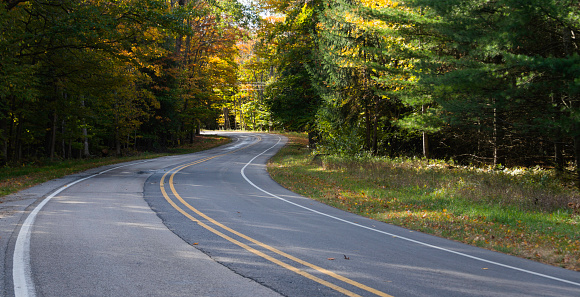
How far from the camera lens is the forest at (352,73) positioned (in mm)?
12560

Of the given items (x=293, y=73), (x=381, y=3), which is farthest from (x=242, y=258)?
(x=293, y=73)

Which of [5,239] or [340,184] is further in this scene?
[340,184]

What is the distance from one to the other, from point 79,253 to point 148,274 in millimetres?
1606

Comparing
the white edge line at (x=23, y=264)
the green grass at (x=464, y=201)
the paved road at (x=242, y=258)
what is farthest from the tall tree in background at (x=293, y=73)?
the white edge line at (x=23, y=264)

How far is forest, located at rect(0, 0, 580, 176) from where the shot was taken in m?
12.6

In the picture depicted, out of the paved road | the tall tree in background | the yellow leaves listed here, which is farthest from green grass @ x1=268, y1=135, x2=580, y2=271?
the tall tree in background

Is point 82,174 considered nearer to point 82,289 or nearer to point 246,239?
point 246,239

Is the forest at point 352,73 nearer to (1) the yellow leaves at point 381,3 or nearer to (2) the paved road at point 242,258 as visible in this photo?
(1) the yellow leaves at point 381,3

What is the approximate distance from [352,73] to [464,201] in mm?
11692

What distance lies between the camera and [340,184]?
16141 millimetres

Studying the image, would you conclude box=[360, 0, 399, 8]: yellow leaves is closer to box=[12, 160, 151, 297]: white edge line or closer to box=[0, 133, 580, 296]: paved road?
box=[0, 133, 580, 296]: paved road

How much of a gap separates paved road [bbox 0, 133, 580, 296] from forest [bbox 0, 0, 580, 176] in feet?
21.8

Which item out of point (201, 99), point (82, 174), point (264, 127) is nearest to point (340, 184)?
point (82, 174)

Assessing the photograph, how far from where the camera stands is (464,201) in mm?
12086
